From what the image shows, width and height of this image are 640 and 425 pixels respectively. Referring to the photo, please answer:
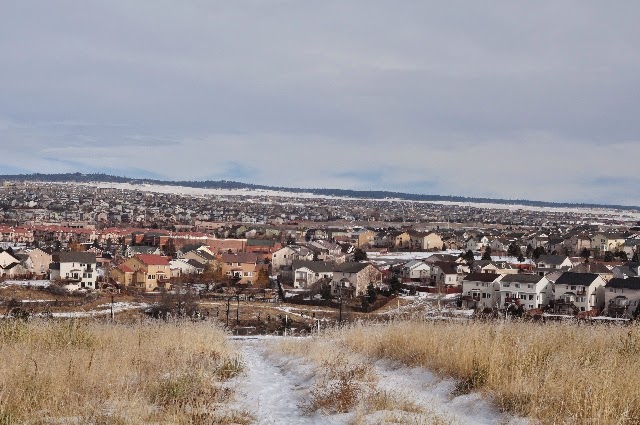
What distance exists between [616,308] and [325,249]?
40246mm

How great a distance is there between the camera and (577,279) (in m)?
43.3

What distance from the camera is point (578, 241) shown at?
3386 inches

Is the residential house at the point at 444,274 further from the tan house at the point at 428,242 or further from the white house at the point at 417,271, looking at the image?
the tan house at the point at 428,242

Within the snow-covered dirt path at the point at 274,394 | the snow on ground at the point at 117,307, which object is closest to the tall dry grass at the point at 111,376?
the snow-covered dirt path at the point at 274,394

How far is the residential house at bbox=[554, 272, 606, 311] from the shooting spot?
42.4 m

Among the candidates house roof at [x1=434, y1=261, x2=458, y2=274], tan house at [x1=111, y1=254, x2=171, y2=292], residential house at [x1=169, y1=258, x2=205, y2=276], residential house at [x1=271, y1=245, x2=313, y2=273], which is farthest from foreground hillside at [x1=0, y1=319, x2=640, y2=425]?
residential house at [x1=271, y1=245, x2=313, y2=273]

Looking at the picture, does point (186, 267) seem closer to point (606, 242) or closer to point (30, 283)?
point (30, 283)

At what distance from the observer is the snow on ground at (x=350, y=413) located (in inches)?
273

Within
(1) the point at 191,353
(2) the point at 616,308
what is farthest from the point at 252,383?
(2) the point at 616,308

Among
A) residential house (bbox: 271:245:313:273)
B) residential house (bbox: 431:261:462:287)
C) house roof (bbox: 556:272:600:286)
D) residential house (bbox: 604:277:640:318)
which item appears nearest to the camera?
residential house (bbox: 604:277:640:318)

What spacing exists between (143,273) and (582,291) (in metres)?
34.1

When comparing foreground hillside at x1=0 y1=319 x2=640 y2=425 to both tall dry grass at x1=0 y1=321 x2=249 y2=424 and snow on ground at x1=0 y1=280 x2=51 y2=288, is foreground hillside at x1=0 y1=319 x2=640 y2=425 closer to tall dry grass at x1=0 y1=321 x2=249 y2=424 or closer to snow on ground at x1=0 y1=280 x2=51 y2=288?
tall dry grass at x1=0 y1=321 x2=249 y2=424

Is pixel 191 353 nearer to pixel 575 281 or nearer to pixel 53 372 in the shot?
pixel 53 372

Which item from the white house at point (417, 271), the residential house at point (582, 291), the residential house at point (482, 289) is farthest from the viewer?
the white house at point (417, 271)
